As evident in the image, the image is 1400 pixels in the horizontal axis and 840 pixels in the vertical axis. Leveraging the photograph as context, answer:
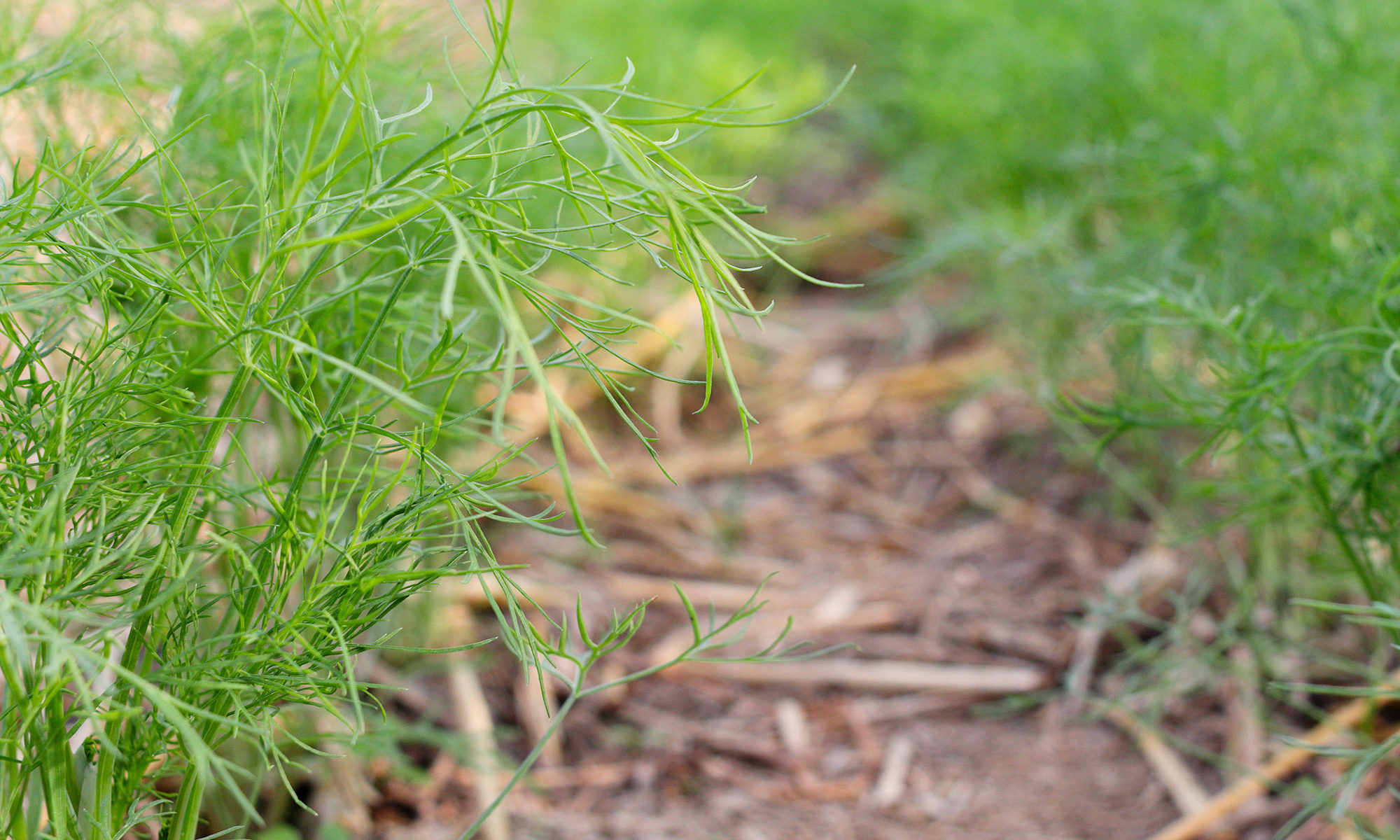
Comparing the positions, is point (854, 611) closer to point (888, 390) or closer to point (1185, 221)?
point (1185, 221)

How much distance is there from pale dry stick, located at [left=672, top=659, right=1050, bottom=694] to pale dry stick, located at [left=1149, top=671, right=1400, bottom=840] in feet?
1.26

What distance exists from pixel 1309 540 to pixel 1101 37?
111 centimetres

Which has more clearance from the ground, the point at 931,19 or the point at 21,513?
the point at 931,19

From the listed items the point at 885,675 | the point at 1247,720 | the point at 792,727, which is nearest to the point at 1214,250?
the point at 1247,720

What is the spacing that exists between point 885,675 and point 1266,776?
60 centimetres

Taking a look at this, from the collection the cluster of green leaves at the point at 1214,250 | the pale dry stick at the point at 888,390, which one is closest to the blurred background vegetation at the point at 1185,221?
the cluster of green leaves at the point at 1214,250

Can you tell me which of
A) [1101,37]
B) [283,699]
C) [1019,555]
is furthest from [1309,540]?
[283,699]

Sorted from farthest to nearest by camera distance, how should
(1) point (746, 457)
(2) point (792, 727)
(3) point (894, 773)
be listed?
(1) point (746, 457) → (2) point (792, 727) → (3) point (894, 773)

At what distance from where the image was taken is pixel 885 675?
173 cm

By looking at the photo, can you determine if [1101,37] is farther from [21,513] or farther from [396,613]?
[21,513]

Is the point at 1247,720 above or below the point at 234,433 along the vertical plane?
below

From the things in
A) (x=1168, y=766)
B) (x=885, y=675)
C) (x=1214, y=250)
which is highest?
→ (x=1214, y=250)

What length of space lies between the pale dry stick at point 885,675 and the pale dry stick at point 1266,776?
383 millimetres

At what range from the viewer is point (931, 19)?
291 centimetres
